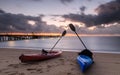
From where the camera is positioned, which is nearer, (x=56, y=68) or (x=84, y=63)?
(x=84, y=63)

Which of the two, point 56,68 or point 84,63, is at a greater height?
point 84,63

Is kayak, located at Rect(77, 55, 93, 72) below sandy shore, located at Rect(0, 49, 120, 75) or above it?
above

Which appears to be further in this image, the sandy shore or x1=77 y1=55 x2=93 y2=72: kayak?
the sandy shore

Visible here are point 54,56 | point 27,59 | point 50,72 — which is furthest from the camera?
point 54,56

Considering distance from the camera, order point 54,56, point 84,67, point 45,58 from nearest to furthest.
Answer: point 84,67 < point 45,58 < point 54,56

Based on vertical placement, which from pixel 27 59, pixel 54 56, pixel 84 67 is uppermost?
pixel 84 67

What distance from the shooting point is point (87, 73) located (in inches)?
349

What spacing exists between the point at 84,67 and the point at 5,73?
13.9 feet

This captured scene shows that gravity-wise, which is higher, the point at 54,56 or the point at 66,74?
the point at 66,74

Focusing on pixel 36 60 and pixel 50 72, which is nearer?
pixel 50 72

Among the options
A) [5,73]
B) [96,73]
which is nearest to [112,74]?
[96,73]

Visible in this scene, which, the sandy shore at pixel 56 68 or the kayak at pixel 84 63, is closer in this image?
the kayak at pixel 84 63

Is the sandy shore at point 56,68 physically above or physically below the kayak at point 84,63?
below

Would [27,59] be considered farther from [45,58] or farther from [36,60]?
[45,58]
